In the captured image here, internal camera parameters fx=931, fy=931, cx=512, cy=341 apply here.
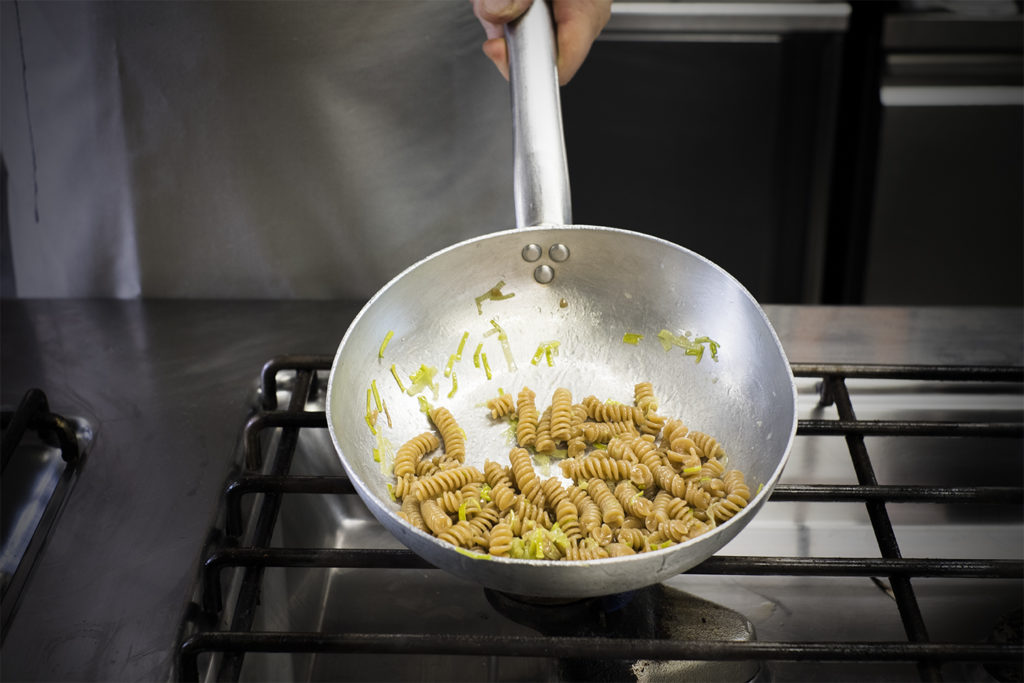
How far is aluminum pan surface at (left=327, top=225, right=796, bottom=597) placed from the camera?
0.87 meters

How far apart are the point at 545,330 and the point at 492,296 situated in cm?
7

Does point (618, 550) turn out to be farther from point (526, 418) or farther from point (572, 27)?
point (572, 27)

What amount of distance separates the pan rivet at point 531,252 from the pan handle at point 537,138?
0.05 meters

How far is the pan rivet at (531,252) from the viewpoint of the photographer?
38.1 inches

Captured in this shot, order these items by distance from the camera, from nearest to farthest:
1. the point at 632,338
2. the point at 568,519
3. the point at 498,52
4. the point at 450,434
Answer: the point at 568,519, the point at 450,434, the point at 632,338, the point at 498,52

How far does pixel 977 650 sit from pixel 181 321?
36.7 inches

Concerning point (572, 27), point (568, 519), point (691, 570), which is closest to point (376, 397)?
point (568, 519)

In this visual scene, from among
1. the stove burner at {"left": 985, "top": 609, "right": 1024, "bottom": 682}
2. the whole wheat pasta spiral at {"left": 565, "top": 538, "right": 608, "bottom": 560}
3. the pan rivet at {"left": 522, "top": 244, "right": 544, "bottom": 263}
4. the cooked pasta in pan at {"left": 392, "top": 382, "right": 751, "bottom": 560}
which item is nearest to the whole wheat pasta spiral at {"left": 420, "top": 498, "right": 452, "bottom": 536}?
the cooked pasta in pan at {"left": 392, "top": 382, "right": 751, "bottom": 560}

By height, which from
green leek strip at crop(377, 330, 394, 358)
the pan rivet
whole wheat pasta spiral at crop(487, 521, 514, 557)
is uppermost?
the pan rivet

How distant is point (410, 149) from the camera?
127 centimetres

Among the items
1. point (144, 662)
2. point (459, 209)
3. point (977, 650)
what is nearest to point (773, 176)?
point (459, 209)

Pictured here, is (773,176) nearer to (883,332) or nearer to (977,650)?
(883,332)

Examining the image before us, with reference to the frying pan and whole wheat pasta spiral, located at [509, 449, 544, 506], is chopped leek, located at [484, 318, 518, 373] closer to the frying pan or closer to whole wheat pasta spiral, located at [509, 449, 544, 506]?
the frying pan

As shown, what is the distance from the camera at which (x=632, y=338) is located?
99cm
